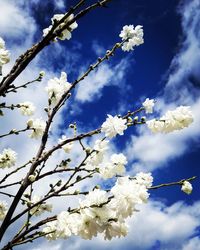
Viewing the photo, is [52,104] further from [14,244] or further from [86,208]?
[86,208]

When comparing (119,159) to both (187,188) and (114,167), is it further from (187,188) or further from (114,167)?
(187,188)

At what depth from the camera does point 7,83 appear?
439 centimetres

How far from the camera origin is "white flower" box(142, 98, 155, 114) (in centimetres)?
539

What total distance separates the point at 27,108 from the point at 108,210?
3816mm

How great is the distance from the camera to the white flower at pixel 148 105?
5395 millimetres

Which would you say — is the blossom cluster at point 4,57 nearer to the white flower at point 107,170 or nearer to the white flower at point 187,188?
the white flower at point 107,170

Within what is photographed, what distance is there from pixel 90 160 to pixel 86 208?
1.79 metres

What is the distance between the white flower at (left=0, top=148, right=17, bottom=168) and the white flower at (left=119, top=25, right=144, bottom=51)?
2.53 metres

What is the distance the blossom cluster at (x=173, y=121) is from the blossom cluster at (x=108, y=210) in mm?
1818

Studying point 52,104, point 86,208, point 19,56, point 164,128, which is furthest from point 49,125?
point 86,208

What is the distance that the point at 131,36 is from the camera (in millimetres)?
5879

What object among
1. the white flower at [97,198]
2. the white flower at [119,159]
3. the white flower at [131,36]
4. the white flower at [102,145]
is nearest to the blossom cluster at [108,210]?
the white flower at [97,198]

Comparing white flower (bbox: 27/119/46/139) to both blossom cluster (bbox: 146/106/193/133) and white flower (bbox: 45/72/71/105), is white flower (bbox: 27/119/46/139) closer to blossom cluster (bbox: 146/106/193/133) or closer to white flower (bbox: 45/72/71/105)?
white flower (bbox: 45/72/71/105)

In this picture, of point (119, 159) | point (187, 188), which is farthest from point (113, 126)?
point (187, 188)
